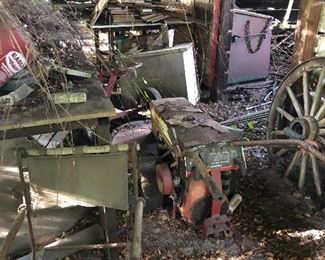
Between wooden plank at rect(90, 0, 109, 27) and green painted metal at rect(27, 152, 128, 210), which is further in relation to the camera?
wooden plank at rect(90, 0, 109, 27)

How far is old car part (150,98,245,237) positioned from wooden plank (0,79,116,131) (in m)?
0.96

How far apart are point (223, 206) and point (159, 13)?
14.1 ft

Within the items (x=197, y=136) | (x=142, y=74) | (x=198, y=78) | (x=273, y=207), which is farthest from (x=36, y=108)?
(x=198, y=78)

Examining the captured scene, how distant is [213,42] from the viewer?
20.0ft

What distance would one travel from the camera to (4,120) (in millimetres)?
2209

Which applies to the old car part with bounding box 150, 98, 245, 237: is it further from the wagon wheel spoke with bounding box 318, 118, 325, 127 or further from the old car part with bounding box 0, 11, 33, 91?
the old car part with bounding box 0, 11, 33, 91

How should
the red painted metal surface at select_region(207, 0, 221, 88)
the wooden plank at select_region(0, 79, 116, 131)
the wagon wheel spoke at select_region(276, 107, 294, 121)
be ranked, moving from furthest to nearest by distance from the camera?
1. the red painted metal surface at select_region(207, 0, 221, 88)
2. the wagon wheel spoke at select_region(276, 107, 294, 121)
3. the wooden plank at select_region(0, 79, 116, 131)

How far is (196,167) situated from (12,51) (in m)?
1.66

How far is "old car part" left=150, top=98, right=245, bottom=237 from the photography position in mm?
3266

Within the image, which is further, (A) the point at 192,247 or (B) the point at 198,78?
(B) the point at 198,78

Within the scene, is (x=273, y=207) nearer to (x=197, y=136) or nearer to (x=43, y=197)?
(x=197, y=136)

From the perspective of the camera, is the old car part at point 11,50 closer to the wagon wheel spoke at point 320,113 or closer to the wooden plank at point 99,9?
the wagon wheel spoke at point 320,113

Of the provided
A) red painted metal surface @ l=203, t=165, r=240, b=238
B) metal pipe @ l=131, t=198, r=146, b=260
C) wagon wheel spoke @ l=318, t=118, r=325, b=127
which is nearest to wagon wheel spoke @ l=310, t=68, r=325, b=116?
wagon wheel spoke @ l=318, t=118, r=325, b=127

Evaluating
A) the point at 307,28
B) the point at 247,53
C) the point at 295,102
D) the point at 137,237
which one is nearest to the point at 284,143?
the point at 295,102
